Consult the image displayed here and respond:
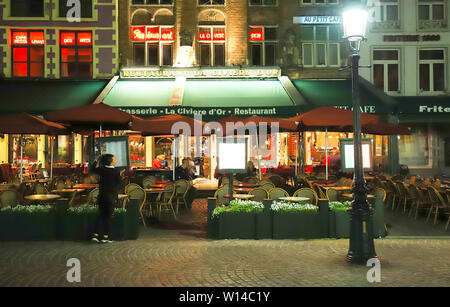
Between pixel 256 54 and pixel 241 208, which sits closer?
pixel 241 208

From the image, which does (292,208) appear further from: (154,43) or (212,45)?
(154,43)

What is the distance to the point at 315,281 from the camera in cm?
580

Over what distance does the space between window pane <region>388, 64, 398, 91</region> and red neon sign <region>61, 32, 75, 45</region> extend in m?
14.4

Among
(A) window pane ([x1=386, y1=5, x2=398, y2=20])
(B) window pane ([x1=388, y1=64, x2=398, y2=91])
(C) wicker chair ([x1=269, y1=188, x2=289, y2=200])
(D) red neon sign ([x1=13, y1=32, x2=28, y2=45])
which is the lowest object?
(C) wicker chair ([x1=269, y1=188, x2=289, y2=200])

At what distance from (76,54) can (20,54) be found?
245 cm

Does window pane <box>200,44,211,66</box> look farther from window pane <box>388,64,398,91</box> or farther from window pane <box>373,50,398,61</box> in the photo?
window pane <box>388,64,398,91</box>

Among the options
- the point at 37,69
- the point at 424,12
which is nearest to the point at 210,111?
the point at 37,69

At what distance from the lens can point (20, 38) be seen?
1930 centimetres

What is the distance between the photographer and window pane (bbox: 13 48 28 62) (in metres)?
19.3

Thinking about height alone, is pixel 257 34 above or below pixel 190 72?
→ above

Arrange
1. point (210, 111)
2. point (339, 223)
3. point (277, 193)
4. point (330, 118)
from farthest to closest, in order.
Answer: point (210, 111)
point (330, 118)
point (277, 193)
point (339, 223)

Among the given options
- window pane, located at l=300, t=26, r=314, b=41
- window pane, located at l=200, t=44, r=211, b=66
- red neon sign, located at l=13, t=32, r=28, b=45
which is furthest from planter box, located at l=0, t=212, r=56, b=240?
window pane, located at l=300, t=26, r=314, b=41
